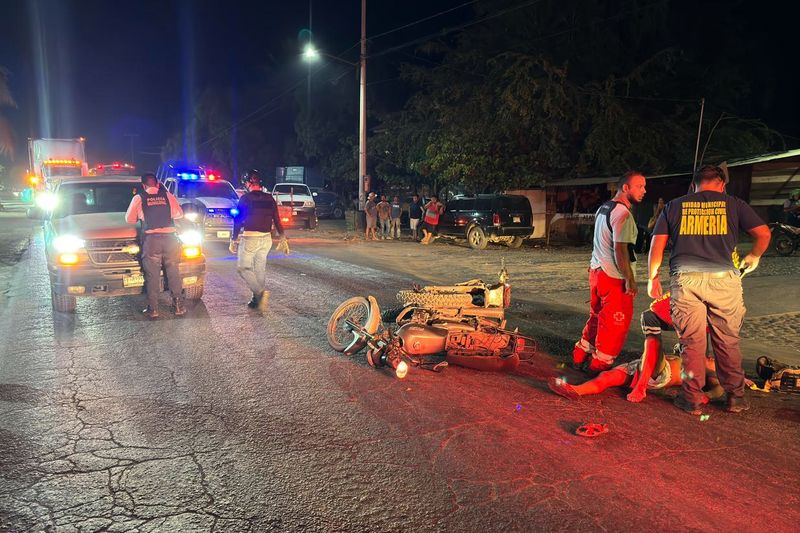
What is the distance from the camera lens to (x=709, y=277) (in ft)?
14.6

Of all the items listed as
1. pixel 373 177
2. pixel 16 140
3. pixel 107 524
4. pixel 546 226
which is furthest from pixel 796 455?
pixel 16 140

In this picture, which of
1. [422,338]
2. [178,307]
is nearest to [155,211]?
[178,307]

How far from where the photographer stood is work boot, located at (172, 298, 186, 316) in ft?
25.2

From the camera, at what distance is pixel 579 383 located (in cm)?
531

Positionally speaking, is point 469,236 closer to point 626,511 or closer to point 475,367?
point 475,367

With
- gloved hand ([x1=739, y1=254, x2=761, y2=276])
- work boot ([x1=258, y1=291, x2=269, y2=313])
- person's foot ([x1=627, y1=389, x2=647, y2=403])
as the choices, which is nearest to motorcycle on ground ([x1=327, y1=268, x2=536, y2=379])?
person's foot ([x1=627, y1=389, x2=647, y2=403])

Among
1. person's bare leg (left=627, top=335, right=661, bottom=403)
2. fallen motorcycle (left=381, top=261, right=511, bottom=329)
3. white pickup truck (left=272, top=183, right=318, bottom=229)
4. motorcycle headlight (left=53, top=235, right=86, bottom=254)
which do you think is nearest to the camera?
person's bare leg (left=627, top=335, right=661, bottom=403)

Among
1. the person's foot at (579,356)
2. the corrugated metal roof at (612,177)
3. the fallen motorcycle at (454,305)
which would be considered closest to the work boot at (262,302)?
the fallen motorcycle at (454,305)

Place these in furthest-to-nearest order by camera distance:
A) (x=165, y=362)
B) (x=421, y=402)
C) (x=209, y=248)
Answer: (x=209, y=248)
(x=165, y=362)
(x=421, y=402)

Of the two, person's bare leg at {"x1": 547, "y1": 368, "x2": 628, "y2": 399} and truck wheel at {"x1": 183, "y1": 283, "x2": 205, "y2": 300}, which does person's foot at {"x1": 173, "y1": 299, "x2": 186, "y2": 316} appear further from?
person's bare leg at {"x1": 547, "y1": 368, "x2": 628, "y2": 399}

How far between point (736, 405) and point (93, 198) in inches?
343

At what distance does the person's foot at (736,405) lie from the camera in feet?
15.0

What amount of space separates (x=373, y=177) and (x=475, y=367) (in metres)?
30.9

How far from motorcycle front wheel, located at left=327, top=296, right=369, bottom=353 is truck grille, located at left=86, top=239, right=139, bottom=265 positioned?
10.6 ft
